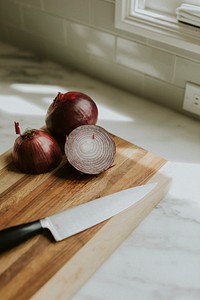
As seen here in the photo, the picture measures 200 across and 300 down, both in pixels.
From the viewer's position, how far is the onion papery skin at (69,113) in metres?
0.95

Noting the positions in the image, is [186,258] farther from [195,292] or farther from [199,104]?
[199,104]

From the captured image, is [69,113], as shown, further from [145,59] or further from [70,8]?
[70,8]

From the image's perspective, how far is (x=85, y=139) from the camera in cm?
93

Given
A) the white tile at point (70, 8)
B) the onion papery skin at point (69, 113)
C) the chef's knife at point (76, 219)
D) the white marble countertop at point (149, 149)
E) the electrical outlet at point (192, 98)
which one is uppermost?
the white tile at point (70, 8)

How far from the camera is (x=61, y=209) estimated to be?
0.85 meters

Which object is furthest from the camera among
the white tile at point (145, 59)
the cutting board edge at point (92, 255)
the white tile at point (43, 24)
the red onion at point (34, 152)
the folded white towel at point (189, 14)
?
the white tile at point (43, 24)

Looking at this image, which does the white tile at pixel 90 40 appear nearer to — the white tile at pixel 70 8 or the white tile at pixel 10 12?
the white tile at pixel 70 8

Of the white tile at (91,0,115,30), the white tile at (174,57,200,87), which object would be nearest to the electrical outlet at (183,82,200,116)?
the white tile at (174,57,200,87)

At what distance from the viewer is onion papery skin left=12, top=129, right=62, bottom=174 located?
2.94ft

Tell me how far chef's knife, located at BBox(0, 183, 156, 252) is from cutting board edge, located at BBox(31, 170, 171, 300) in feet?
0.06

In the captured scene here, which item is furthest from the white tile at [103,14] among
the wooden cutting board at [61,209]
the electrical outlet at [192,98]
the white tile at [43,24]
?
the wooden cutting board at [61,209]

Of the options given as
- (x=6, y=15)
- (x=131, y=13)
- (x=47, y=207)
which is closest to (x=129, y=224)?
(x=47, y=207)

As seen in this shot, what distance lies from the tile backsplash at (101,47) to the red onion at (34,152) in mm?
416

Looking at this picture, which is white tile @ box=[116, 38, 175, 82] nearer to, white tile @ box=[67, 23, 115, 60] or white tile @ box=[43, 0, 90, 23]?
white tile @ box=[67, 23, 115, 60]
